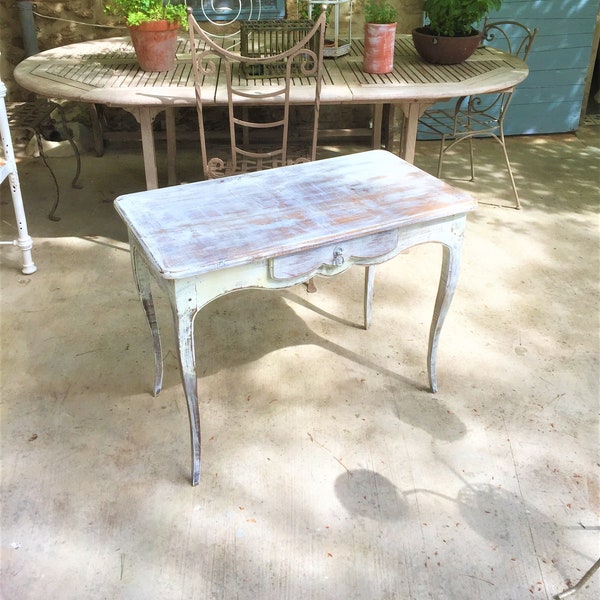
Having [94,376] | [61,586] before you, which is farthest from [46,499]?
[94,376]

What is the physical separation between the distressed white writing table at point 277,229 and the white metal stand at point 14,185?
1167mm

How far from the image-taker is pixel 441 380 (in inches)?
102

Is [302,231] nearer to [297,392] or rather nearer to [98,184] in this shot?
[297,392]

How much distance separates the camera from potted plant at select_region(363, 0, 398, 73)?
10.5 feet

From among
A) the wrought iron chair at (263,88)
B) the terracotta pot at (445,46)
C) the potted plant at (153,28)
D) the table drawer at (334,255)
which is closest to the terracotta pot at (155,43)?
the potted plant at (153,28)

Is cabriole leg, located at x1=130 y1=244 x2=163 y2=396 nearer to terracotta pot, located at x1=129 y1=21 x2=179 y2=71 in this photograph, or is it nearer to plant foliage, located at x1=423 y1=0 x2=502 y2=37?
terracotta pot, located at x1=129 y1=21 x2=179 y2=71

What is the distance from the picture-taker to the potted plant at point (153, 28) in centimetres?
307

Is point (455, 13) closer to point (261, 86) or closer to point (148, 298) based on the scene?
point (261, 86)

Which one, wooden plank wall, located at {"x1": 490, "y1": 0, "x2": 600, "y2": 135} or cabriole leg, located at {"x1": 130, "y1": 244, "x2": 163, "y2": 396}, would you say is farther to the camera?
wooden plank wall, located at {"x1": 490, "y1": 0, "x2": 600, "y2": 135}

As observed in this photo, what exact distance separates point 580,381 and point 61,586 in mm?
1963

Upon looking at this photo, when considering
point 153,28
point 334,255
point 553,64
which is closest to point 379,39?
point 153,28

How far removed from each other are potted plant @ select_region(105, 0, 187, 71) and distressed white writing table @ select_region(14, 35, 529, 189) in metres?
0.07

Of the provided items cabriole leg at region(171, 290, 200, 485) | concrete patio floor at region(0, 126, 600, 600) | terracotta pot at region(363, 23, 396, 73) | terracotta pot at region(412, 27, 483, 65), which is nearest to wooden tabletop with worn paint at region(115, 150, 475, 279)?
cabriole leg at region(171, 290, 200, 485)

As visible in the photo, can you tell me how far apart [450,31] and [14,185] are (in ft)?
7.51
